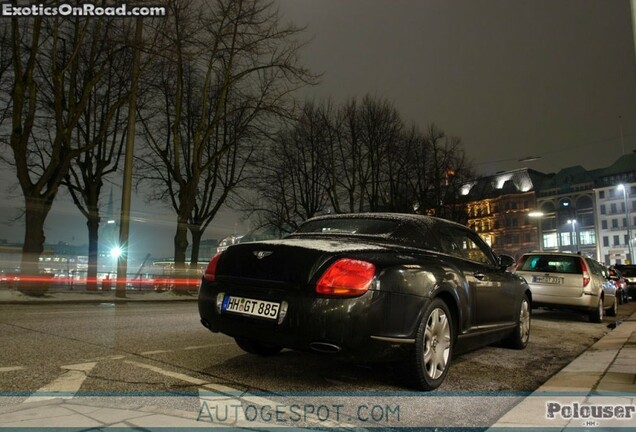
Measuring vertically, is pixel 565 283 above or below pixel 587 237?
below

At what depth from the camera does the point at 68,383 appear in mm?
4035

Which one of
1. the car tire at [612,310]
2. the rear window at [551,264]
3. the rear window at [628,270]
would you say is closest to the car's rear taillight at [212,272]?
the rear window at [551,264]

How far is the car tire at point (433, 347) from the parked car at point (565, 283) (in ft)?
24.0

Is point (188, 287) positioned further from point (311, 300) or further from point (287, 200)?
point (311, 300)

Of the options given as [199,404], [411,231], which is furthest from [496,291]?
[199,404]

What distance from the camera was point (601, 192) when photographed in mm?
91500

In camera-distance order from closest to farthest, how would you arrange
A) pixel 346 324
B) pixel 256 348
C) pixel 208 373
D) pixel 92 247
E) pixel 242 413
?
pixel 242 413 < pixel 346 324 < pixel 208 373 < pixel 256 348 < pixel 92 247

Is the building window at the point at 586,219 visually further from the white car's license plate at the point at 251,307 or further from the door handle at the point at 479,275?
the white car's license plate at the point at 251,307

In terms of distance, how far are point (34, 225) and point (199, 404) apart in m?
15.4

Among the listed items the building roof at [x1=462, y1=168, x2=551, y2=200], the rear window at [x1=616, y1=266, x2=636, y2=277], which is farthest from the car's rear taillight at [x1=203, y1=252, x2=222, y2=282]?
the building roof at [x1=462, y1=168, x2=551, y2=200]

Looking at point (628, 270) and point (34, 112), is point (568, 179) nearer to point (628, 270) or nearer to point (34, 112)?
point (628, 270)

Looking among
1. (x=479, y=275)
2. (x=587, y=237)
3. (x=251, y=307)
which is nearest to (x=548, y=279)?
(x=479, y=275)

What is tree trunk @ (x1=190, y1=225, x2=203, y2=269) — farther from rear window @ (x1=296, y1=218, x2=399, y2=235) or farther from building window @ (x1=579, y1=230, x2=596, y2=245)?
building window @ (x1=579, y1=230, x2=596, y2=245)

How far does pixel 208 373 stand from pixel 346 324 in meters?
1.50
